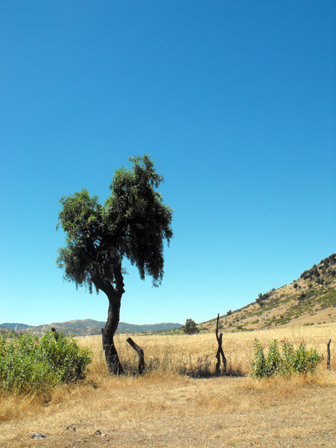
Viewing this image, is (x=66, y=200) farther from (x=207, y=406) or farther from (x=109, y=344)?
(x=207, y=406)

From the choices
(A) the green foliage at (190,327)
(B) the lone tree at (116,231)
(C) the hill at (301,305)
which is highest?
(B) the lone tree at (116,231)

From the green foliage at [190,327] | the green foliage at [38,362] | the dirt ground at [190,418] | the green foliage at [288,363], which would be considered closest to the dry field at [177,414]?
the dirt ground at [190,418]

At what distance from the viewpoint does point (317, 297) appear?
80562 mm

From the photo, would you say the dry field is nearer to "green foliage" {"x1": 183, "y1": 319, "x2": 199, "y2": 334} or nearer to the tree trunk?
the tree trunk

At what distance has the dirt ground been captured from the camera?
6.37 meters

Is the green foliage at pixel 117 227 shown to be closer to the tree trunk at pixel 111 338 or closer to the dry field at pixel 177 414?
the tree trunk at pixel 111 338

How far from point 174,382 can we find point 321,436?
766 centimetres

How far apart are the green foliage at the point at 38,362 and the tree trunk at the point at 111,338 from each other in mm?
2396

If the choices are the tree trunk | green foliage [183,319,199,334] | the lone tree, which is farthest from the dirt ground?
green foliage [183,319,199,334]

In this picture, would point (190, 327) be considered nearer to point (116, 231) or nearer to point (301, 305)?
point (301, 305)

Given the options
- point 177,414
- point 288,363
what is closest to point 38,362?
point 177,414

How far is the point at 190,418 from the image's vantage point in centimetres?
798

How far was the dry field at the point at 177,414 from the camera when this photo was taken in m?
6.43

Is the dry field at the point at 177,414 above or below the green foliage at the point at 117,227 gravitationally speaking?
below
